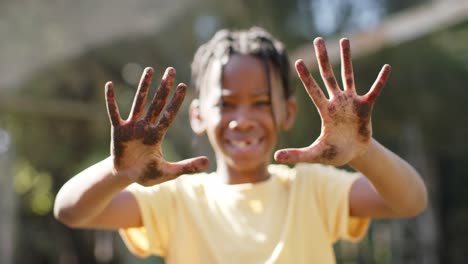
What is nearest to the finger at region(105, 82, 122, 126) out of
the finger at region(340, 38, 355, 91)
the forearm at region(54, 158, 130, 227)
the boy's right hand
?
the boy's right hand

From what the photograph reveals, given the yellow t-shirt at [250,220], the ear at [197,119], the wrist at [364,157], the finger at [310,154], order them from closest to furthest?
1. the finger at [310,154]
2. the wrist at [364,157]
3. the yellow t-shirt at [250,220]
4. the ear at [197,119]

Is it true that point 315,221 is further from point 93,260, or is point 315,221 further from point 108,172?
point 93,260

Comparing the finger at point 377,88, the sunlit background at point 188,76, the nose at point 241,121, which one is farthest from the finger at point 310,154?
the sunlit background at point 188,76

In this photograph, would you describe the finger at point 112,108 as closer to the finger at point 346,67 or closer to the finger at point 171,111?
the finger at point 171,111

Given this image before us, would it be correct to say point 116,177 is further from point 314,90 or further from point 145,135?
point 314,90

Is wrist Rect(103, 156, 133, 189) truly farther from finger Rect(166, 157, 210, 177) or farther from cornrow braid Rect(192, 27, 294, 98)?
cornrow braid Rect(192, 27, 294, 98)

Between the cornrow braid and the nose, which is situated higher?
the cornrow braid

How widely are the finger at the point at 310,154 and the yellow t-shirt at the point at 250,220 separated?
0.31 meters

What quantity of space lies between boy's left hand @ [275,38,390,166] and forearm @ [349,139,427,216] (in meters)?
0.06

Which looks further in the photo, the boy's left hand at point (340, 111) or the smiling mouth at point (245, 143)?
the smiling mouth at point (245, 143)

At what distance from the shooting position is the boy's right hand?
1.28m

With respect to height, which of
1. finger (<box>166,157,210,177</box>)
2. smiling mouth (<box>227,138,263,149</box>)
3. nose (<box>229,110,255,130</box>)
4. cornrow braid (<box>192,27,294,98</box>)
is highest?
cornrow braid (<box>192,27,294,98</box>)

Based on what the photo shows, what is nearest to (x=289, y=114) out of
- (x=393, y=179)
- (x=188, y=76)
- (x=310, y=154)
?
(x=393, y=179)

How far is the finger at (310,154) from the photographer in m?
1.22
